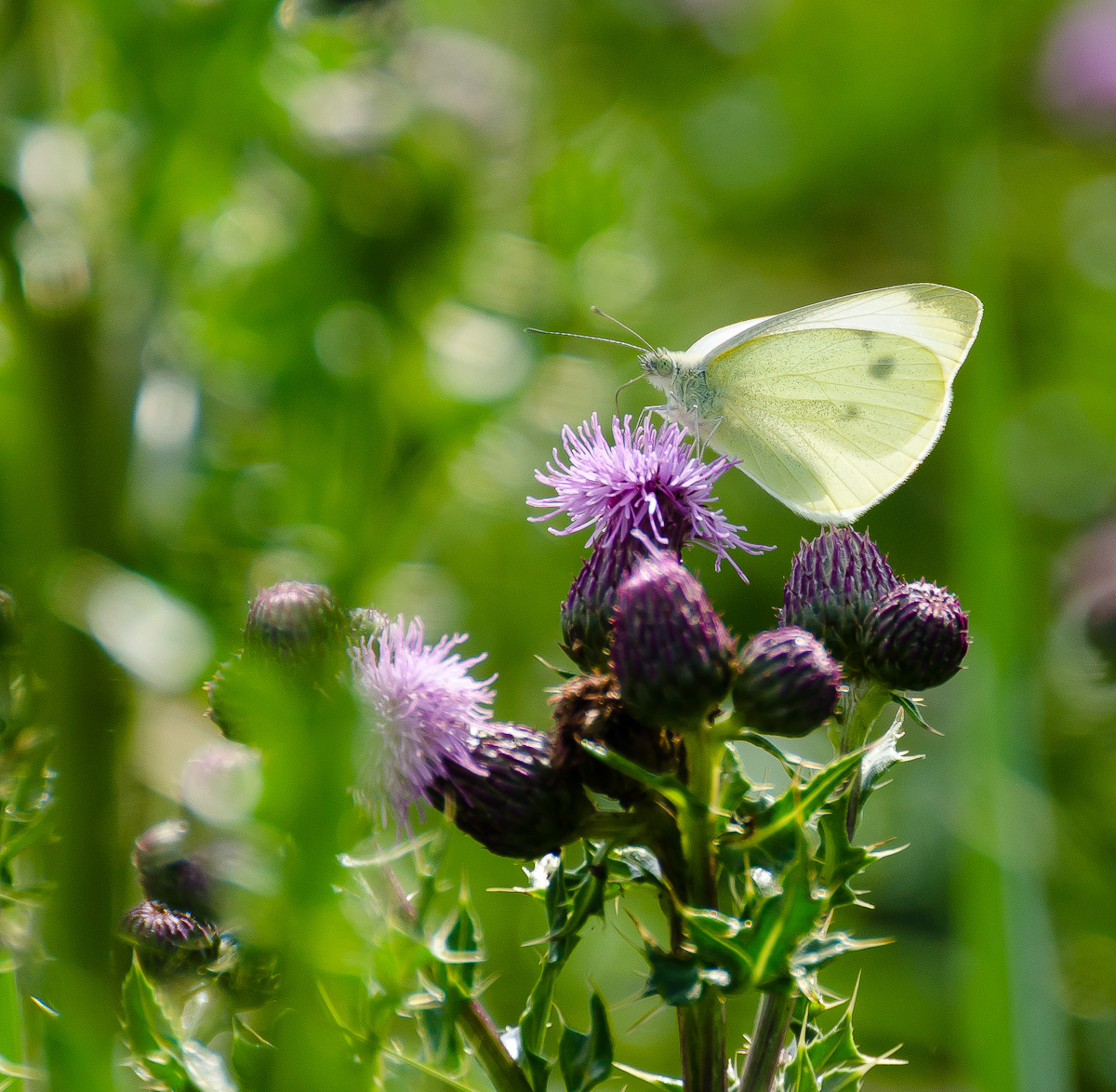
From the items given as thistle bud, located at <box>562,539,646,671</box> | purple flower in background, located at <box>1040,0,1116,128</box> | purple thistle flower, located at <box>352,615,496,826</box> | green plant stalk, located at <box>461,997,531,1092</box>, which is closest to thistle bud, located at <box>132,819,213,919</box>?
purple thistle flower, located at <box>352,615,496,826</box>

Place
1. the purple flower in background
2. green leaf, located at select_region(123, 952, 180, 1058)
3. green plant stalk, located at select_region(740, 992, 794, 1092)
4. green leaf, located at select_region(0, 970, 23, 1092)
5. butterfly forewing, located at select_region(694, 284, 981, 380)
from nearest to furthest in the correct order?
green leaf, located at select_region(0, 970, 23, 1092), green leaf, located at select_region(123, 952, 180, 1058), green plant stalk, located at select_region(740, 992, 794, 1092), butterfly forewing, located at select_region(694, 284, 981, 380), the purple flower in background

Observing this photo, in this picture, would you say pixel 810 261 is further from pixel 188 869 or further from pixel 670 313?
pixel 188 869

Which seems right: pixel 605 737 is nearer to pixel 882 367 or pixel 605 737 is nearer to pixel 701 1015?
pixel 701 1015

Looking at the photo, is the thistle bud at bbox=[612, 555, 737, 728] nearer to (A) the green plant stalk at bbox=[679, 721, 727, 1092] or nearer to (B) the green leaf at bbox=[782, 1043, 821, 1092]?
(A) the green plant stalk at bbox=[679, 721, 727, 1092]

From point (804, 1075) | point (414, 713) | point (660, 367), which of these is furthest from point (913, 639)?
point (660, 367)

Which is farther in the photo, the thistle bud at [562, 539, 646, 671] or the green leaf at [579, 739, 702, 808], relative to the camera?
the thistle bud at [562, 539, 646, 671]

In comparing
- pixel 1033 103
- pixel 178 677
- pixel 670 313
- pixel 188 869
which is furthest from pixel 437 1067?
pixel 1033 103

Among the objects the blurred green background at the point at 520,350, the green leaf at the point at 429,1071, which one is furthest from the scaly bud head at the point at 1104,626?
the green leaf at the point at 429,1071
